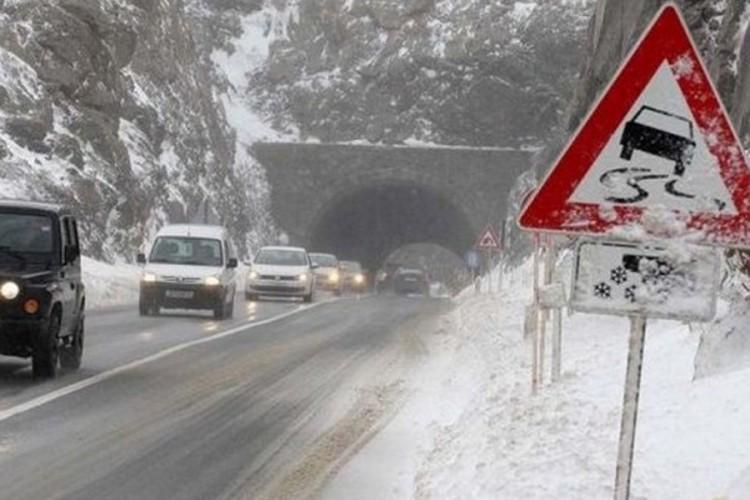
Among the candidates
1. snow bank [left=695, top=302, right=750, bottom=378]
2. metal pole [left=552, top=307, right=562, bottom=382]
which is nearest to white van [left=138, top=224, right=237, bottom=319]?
metal pole [left=552, top=307, right=562, bottom=382]

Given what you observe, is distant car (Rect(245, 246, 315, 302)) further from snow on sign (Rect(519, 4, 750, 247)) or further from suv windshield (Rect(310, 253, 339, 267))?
snow on sign (Rect(519, 4, 750, 247))

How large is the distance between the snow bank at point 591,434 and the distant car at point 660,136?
61.2 inches

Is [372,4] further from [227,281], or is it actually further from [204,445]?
[204,445]

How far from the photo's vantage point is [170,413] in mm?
10625

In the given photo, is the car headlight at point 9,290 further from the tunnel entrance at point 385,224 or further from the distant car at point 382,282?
the distant car at point 382,282

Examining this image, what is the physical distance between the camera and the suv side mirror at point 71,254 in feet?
42.3

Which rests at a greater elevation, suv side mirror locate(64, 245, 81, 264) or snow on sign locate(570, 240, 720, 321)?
snow on sign locate(570, 240, 720, 321)

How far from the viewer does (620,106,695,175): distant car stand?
4.96m

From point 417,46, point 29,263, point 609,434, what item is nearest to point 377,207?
point 417,46

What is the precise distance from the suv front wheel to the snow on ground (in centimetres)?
366

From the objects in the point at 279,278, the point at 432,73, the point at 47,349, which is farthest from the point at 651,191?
the point at 432,73

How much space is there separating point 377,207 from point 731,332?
60475 millimetres

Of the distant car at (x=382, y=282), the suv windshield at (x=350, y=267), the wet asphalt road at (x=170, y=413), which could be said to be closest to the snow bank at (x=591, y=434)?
the wet asphalt road at (x=170, y=413)

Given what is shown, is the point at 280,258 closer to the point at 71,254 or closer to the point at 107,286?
the point at 107,286
